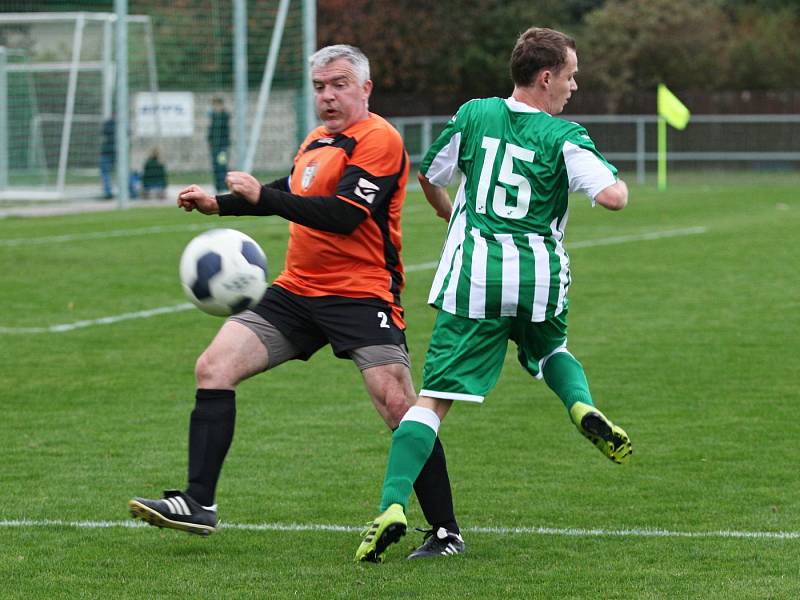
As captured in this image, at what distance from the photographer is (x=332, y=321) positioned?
17.7ft

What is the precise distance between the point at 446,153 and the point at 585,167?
0.58 meters

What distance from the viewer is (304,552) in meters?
5.34

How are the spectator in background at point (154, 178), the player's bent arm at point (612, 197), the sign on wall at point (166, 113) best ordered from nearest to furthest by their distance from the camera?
the player's bent arm at point (612, 197) < the spectator in background at point (154, 178) < the sign on wall at point (166, 113)

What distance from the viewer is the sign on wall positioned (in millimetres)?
28900

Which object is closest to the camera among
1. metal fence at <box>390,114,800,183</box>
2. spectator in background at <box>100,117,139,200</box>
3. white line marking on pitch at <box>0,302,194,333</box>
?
white line marking on pitch at <box>0,302,194,333</box>

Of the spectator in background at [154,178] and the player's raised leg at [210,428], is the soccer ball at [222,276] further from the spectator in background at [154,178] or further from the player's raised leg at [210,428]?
the spectator in background at [154,178]

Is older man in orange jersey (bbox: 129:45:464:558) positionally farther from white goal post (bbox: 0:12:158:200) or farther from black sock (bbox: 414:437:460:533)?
white goal post (bbox: 0:12:158:200)

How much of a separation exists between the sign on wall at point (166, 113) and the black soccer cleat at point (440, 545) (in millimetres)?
24288

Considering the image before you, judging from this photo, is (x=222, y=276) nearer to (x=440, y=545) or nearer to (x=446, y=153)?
(x=446, y=153)

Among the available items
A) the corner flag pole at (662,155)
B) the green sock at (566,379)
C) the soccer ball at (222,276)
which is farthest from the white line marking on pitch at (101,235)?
the corner flag pole at (662,155)

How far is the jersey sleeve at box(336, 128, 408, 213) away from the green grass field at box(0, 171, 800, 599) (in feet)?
4.20

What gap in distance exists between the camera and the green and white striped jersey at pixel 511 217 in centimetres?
511

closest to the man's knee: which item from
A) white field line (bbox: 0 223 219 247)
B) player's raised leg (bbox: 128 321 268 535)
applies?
player's raised leg (bbox: 128 321 268 535)

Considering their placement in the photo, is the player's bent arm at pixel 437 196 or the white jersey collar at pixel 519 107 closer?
the white jersey collar at pixel 519 107
